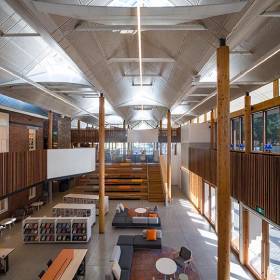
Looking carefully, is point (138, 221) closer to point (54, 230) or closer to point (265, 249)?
point (54, 230)

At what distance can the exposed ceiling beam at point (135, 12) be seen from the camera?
4703mm

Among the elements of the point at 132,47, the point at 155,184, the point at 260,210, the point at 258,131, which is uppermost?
the point at 132,47

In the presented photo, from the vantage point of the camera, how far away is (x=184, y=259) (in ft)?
27.8

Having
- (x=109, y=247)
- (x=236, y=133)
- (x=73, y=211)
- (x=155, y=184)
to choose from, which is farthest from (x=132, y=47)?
(x=155, y=184)

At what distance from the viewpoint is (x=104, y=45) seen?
8000 mm

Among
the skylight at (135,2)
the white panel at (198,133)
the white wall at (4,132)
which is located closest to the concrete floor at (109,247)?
the white wall at (4,132)

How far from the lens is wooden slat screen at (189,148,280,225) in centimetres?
601

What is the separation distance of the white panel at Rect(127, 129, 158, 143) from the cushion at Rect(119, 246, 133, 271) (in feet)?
41.3

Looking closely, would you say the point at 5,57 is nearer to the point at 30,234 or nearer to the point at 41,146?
the point at 30,234

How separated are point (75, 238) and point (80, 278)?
3.16 metres

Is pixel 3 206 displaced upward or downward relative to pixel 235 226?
upward

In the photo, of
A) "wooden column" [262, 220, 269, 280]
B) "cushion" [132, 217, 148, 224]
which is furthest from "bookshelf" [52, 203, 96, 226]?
"wooden column" [262, 220, 269, 280]

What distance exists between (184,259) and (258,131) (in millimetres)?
5309

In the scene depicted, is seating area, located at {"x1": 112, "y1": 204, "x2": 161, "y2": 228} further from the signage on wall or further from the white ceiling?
the white ceiling
